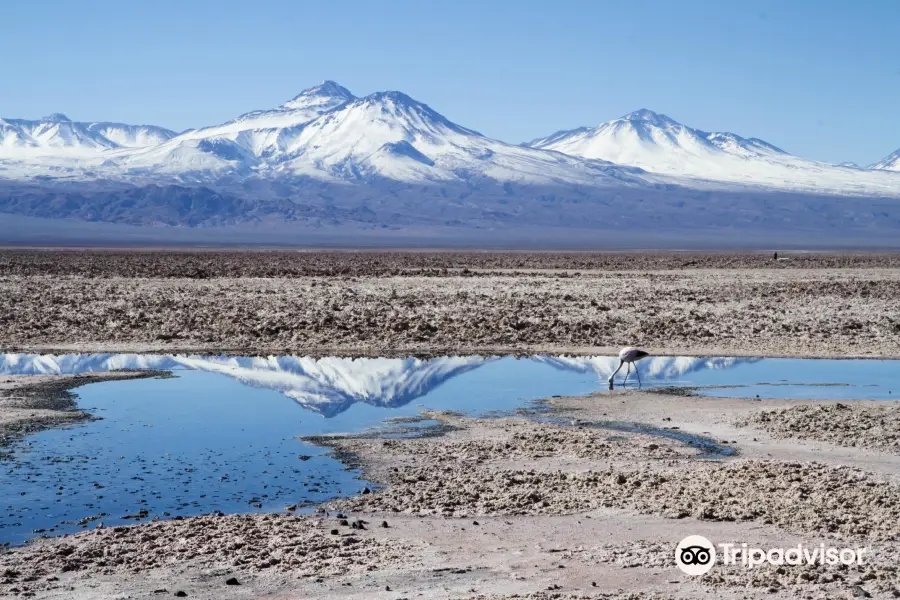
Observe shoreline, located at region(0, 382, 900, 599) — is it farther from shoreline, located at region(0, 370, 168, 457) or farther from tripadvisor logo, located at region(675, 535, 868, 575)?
shoreline, located at region(0, 370, 168, 457)

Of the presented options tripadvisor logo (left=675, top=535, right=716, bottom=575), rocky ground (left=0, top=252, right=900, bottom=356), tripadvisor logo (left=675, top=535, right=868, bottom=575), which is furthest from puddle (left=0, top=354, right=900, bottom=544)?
tripadvisor logo (left=675, top=535, right=868, bottom=575)

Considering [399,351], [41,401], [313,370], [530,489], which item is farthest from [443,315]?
[530,489]

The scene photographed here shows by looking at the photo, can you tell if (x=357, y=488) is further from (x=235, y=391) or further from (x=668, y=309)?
(x=668, y=309)

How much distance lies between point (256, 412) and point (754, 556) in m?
9.02

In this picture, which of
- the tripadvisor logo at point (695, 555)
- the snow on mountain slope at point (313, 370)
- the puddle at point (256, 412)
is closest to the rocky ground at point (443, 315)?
the snow on mountain slope at point (313, 370)

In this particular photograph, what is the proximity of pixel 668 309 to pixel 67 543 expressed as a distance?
72.6ft

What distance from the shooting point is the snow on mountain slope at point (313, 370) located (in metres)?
17.6

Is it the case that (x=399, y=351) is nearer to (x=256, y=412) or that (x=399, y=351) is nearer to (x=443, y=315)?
(x=443, y=315)

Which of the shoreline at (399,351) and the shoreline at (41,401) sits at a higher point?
the shoreline at (399,351)

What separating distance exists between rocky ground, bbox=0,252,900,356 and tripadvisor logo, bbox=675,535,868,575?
14.0 meters

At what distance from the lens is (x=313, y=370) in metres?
20.5

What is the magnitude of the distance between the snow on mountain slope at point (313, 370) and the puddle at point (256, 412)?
3 centimetres

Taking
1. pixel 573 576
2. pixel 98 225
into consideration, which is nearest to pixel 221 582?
pixel 573 576

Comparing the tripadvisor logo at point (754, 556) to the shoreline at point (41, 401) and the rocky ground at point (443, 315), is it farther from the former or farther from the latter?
the rocky ground at point (443, 315)
